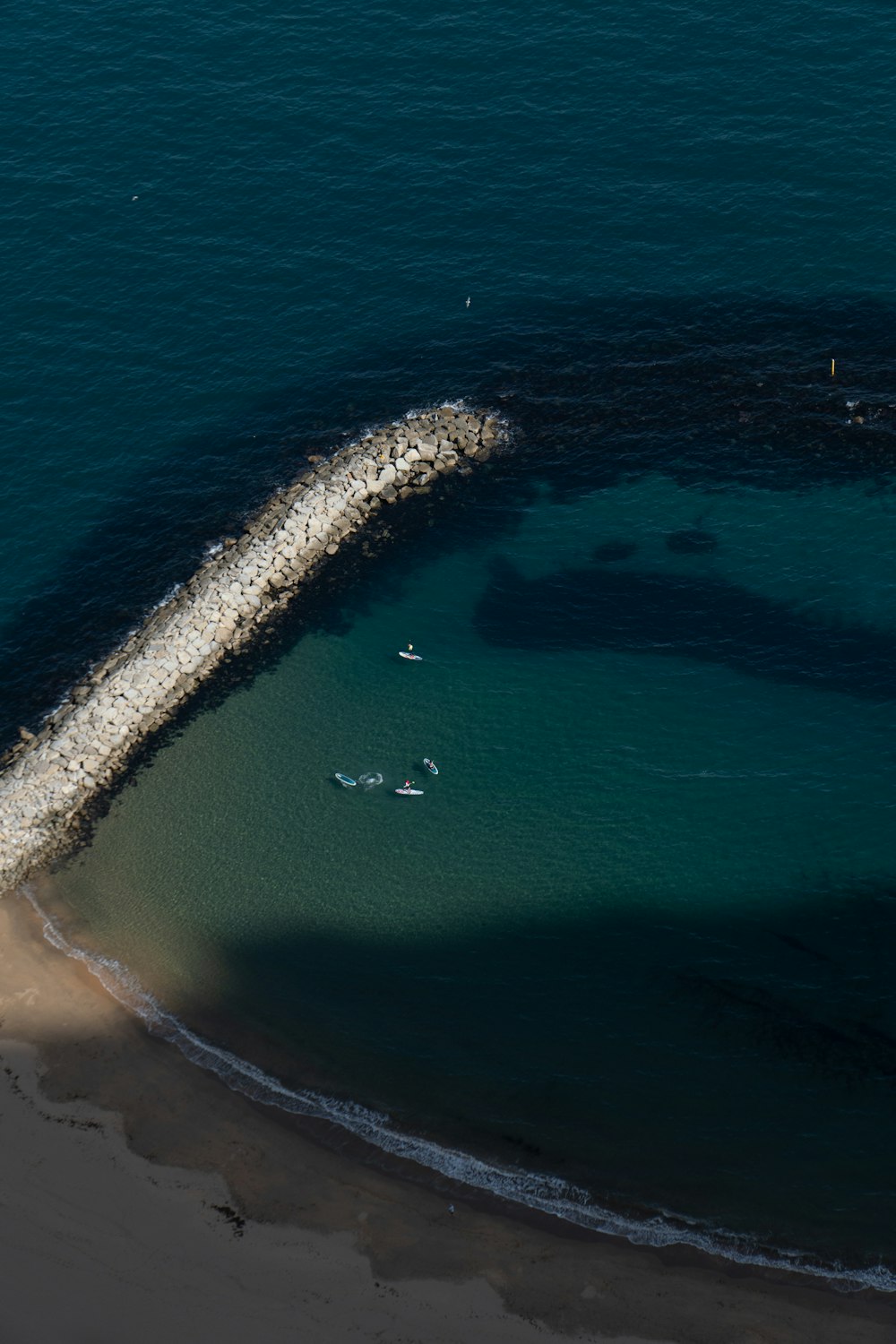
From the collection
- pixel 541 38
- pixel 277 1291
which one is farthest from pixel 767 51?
pixel 277 1291

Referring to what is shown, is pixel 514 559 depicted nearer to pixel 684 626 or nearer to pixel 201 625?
pixel 684 626

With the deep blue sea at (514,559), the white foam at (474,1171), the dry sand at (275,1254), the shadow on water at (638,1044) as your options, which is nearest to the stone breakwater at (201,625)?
the deep blue sea at (514,559)

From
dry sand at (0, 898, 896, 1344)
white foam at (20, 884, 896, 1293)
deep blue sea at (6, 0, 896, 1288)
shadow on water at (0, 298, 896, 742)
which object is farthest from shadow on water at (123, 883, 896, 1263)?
shadow on water at (0, 298, 896, 742)

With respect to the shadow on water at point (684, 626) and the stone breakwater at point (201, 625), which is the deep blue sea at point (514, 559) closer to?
the shadow on water at point (684, 626)

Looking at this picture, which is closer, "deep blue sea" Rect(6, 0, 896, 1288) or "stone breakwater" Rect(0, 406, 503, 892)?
"deep blue sea" Rect(6, 0, 896, 1288)

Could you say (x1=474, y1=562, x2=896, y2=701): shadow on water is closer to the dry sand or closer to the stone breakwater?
the stone breakwater

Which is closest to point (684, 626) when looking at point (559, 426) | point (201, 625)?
point (559, 426)
